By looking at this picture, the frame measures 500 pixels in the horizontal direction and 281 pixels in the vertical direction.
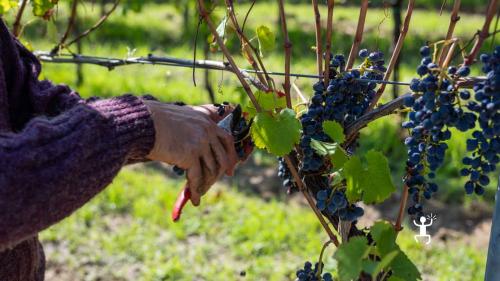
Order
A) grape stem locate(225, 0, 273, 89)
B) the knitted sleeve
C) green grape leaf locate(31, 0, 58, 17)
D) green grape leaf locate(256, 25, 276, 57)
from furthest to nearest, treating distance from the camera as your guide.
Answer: green grape leaf locate(31, 0, 58, 17)
green grape leaf locate(256, 25, 276, 57)
grape stem locate(225, 0, 273, 89)
the knitted sleeve

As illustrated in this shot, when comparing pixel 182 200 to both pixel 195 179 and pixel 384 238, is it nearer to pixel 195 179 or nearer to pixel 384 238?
pixel 195 179

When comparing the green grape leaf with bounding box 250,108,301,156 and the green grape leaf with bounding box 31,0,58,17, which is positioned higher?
the green grape leaf with bounding box 250,108,301,156

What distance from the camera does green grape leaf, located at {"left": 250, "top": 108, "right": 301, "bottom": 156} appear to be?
55.7 inches

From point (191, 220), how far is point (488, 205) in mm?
1761

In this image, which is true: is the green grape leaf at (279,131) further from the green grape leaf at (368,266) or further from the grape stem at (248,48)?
the green grape leaf at (368,266)

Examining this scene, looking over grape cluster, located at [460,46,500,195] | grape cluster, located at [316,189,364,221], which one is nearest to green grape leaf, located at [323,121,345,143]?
grape cluster, located at [316,189,364,221]

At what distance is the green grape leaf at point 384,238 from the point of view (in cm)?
134

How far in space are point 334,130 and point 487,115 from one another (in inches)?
11.7

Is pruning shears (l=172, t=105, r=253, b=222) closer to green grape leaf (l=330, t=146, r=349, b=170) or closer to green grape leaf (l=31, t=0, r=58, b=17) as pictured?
green grape leaf (l=330, t=146, r=349, b=170)

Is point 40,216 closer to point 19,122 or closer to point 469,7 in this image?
point 19,122

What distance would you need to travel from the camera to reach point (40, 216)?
1188 mm

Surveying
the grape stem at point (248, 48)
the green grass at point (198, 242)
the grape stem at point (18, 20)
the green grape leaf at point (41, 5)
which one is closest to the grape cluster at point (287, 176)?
the grape stem at point (248, 48)

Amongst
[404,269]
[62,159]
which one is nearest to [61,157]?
[62,159]

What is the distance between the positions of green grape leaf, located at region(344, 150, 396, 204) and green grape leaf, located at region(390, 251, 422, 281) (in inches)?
4.6
